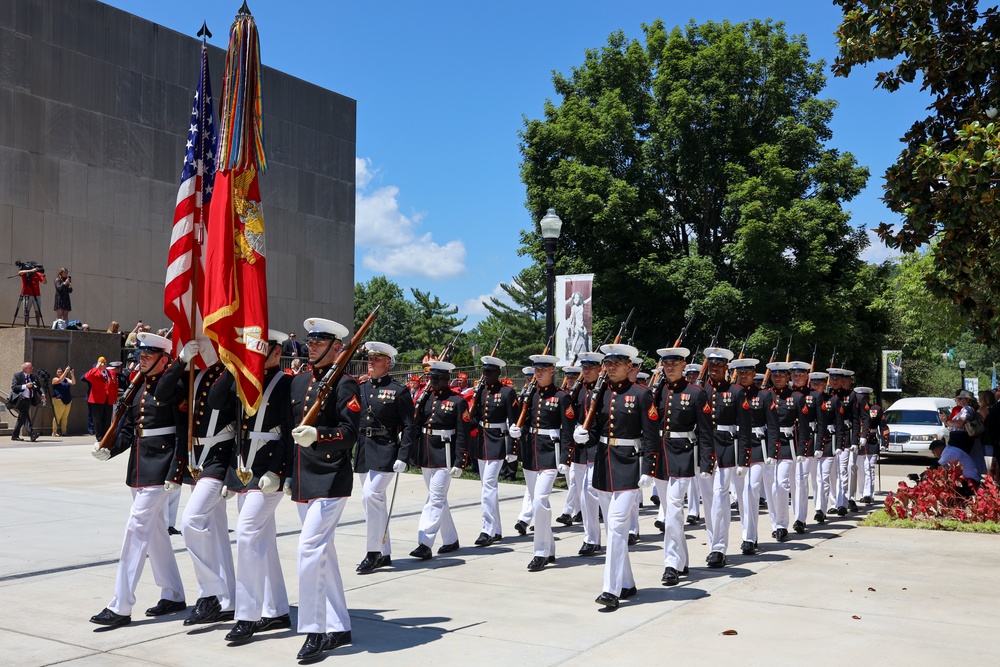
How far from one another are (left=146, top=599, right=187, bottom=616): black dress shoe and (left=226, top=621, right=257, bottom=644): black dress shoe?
1027 mm

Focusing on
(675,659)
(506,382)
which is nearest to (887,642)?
(675,659)

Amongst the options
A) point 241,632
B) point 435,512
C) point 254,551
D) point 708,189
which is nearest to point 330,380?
point 254,551

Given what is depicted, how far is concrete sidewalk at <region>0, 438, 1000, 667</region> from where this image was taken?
21.4 ft

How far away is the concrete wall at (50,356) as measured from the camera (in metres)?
24.8

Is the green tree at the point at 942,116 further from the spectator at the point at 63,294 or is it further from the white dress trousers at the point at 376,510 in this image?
the spectator at the point at 63,294

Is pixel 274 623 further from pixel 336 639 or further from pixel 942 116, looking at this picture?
pixel 942 116

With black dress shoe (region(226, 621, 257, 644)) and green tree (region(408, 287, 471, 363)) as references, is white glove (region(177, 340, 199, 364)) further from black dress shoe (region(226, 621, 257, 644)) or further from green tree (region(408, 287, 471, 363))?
green tree (region(408, 287, 471, 363))

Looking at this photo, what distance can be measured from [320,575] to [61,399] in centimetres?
2053

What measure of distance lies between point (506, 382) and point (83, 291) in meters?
25.7

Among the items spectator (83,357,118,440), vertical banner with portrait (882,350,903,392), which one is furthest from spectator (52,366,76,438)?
vertical banner with portrait (882,350,903,392)

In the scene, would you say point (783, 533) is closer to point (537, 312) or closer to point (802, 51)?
point (802, 51)

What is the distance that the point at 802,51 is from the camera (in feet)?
105

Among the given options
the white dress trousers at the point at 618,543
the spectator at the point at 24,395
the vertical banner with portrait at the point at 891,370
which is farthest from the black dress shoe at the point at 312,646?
the vertical banner with portrait at the point at 891,370

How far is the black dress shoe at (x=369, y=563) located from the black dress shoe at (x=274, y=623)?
231cm
